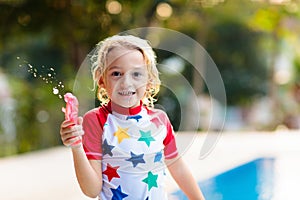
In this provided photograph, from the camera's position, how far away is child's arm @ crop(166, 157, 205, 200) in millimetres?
1235

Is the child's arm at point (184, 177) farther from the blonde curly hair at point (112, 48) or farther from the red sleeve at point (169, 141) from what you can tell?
the blonde curly hair at point (112, 48)

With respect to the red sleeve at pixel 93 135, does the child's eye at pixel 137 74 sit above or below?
above

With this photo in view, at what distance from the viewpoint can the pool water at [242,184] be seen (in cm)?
236

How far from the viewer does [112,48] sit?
45.6 inches

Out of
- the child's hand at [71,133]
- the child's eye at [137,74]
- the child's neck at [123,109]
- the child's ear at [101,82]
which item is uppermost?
the child's eye at [137,74]

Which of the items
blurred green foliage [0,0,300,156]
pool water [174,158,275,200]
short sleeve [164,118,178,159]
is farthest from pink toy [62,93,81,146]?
blurred green foliage [0,0,300,156]

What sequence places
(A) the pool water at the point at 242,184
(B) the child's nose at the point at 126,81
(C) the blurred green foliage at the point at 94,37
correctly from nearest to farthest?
1. (B) the child's nose at the point at 126,81
2. (A) the pool water at the point at 242,184
3. (C) the blurred green foliage at the point at 94,37

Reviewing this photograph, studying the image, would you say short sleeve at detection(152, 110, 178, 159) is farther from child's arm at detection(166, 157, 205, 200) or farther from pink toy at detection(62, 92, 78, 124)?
pink toy at detection(62, 92, 78, 124)

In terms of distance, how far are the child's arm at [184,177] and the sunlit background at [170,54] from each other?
223 cm

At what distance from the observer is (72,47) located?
546 cm

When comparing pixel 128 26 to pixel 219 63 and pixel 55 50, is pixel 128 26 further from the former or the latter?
pixel 219 63

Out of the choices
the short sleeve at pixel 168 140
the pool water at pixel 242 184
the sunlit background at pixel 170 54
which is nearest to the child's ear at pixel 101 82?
the short sleeve at pixel 168 140

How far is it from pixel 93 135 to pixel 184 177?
22 centimetres

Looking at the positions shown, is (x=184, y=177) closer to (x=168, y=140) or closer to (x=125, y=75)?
(x=168, y=140)
